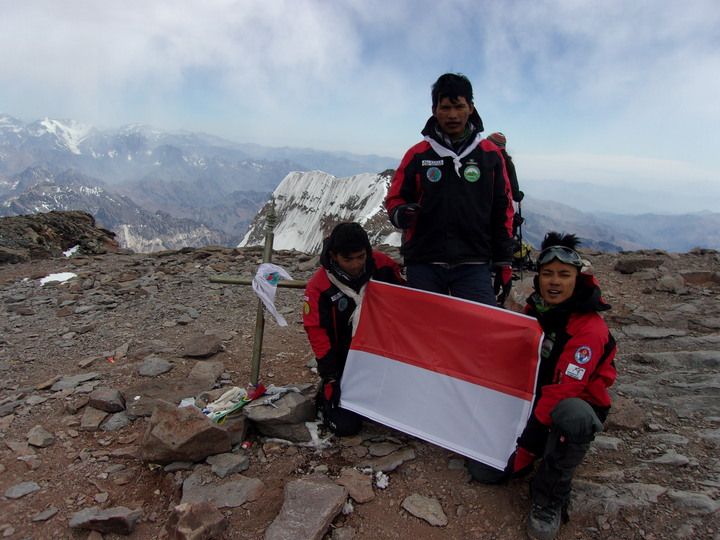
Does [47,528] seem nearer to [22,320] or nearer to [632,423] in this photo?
[632,423]

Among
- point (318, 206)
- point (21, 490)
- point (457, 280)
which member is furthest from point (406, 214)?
point (318, 206)

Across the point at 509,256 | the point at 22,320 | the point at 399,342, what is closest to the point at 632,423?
the point at 509,256

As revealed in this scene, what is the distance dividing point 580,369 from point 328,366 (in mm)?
2494

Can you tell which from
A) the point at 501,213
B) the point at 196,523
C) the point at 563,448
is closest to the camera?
the point at 563,448

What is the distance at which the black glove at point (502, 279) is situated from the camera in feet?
15.9

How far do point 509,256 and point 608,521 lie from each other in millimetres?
2537

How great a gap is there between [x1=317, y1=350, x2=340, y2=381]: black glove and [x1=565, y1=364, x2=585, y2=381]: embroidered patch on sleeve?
7.77 ft

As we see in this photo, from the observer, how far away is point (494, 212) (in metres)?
4.62

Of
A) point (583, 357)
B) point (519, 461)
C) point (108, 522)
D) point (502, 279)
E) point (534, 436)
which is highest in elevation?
point (502, 279)

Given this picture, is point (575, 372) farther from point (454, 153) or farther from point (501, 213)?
point (454, 153)

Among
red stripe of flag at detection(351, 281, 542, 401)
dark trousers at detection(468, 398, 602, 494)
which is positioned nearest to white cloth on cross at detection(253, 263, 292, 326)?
red stripe of flag at detection(351, 281, 542, 401)

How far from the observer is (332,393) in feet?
15.5

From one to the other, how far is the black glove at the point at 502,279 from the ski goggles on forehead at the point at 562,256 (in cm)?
113

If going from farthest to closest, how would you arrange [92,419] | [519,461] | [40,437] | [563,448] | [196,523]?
[92,419]
[40,437]
[519,461]
[196,523]
[563,448]
